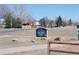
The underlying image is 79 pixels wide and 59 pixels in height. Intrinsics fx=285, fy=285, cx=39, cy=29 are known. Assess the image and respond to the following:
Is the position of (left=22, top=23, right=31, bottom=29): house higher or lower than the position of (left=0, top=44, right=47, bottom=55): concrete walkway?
higher

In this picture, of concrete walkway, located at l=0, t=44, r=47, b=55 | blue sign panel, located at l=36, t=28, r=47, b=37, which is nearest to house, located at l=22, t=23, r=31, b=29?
blue sign panel, located at l=36, t=28, r=47, b=37

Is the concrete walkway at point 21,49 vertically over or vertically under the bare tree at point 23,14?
under

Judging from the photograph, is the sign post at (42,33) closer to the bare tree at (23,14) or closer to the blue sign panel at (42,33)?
the blue sign panel at (42,33)

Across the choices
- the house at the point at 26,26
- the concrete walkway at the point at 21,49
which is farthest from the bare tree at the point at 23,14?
the concrete walkway at the point at 21,49

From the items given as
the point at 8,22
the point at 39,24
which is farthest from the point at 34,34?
the point at 8,22

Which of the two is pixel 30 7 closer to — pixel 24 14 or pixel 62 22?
pixel 24 14

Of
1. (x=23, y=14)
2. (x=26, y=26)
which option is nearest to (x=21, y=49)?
(x=26, y=26)

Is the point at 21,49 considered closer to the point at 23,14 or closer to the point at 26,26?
the point at 26,26

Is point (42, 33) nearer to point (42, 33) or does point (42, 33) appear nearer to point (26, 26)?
point (42, 33)

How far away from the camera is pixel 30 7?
158 inches

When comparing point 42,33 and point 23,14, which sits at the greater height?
point 23,14

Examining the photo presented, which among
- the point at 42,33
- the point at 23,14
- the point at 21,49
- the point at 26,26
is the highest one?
the point at 23,14

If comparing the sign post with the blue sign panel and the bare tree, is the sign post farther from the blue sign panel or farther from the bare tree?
the bare tree

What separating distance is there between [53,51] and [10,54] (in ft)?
2.00
